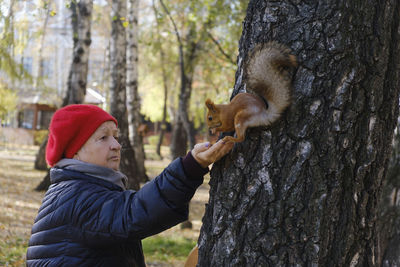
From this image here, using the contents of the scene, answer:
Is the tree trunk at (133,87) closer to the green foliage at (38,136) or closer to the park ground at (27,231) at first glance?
the park ground at (27,231)

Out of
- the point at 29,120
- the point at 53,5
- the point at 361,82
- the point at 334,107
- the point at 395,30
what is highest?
the point at 53,5

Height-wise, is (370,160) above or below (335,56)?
below

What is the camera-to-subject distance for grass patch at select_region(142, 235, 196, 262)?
634cm

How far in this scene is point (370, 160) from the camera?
6.07ft

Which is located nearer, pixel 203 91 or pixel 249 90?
pixel 249 90

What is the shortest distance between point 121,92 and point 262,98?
8567 mm

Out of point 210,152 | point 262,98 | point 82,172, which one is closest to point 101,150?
point 82,172

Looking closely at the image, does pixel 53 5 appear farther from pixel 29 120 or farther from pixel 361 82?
pixel 29 120

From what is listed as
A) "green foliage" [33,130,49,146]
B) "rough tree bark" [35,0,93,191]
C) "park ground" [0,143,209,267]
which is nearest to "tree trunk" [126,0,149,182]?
"rough tree bark" [35,0,93,191]

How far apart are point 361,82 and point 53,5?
26.2ft

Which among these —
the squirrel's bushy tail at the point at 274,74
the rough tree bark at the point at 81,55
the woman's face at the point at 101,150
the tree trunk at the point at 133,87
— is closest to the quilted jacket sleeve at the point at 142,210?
the woman's face at the point at 101,150

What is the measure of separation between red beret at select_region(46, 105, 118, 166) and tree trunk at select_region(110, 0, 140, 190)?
6.91m

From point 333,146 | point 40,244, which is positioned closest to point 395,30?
point 333,146

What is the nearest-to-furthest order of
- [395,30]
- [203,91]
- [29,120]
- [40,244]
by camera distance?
[395,30] < [40,244] < [203,91] < [29,120]
